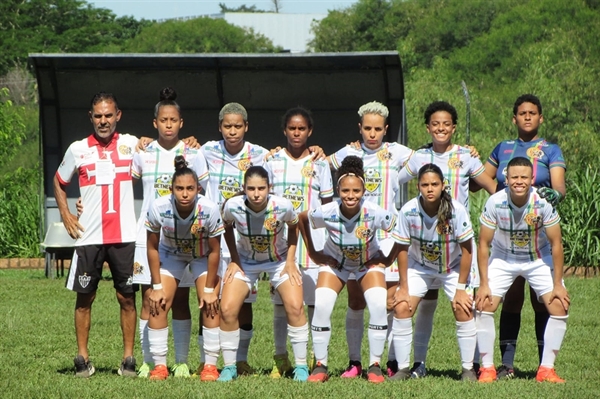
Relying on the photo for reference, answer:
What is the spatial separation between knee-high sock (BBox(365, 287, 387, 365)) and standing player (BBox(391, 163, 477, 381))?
0.30 ft

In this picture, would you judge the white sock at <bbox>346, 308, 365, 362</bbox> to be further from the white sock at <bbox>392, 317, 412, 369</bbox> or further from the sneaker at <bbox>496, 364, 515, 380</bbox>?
the sneaker at <bbox>496, 364, 515, 380</bbox>

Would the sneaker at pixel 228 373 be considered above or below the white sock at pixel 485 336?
below

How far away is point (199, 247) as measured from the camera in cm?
796

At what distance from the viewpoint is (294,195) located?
27.4ft

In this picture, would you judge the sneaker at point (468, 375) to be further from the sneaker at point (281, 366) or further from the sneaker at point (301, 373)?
the sneaker at point (281, 366)

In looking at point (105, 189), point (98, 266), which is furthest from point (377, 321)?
point (105, 189)

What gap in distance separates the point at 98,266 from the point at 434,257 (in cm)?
254

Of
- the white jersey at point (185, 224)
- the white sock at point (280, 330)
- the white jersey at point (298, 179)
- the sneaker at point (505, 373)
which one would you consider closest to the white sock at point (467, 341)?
the sneaker at point (505, 373)

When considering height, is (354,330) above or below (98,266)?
below

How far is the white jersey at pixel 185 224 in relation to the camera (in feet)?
25.7

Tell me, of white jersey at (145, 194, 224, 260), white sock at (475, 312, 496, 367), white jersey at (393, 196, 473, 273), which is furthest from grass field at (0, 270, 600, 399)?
white jersey at (145, 194, 224, 260)

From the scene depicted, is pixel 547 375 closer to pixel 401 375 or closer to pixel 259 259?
pixel 401 375

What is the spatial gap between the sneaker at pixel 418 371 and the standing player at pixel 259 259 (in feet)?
2.72

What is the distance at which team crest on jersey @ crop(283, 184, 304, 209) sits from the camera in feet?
27.4
